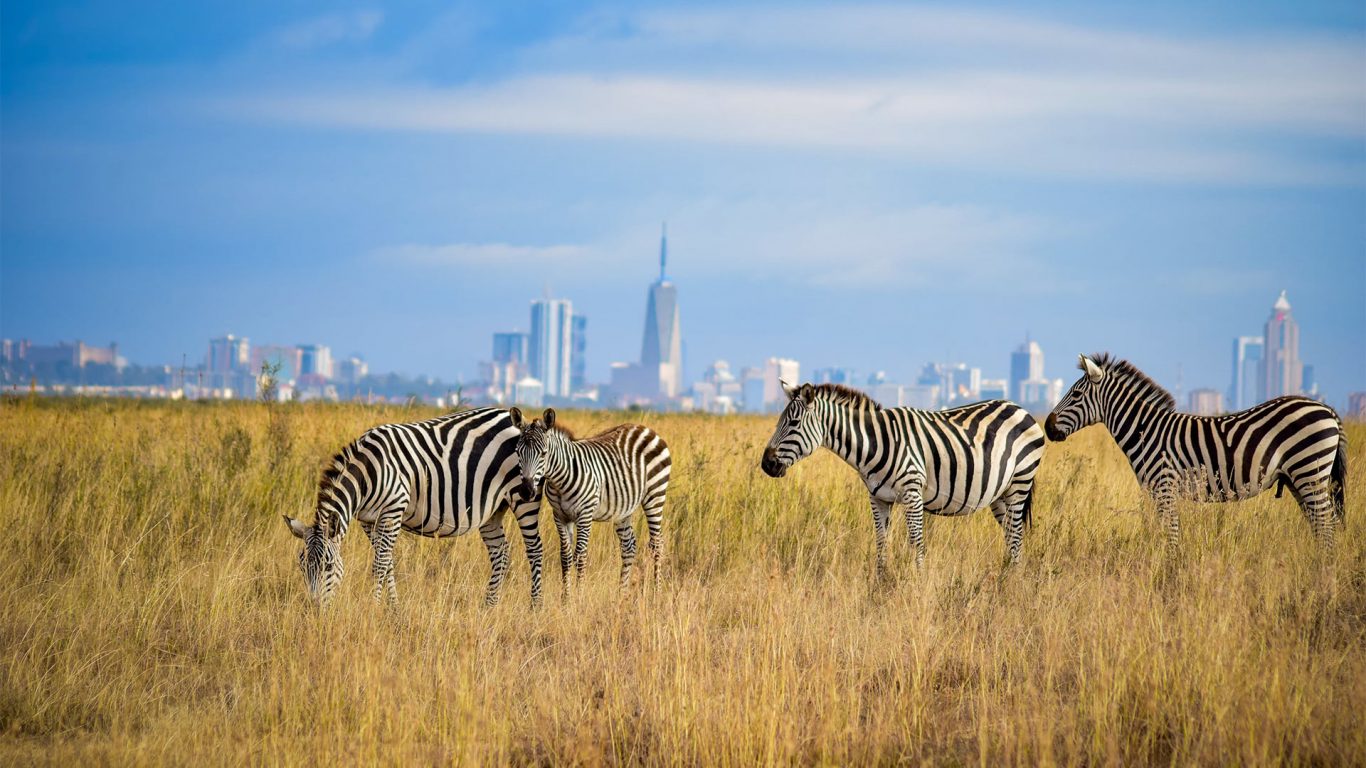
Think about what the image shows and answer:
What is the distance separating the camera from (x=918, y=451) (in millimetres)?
9789

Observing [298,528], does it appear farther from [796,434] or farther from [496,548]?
[796,434]

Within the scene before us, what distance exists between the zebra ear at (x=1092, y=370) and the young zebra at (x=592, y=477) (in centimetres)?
408

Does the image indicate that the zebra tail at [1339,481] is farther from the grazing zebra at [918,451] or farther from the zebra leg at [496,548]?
the zebra leg at [496,548]

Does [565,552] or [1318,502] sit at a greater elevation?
[1318,502]

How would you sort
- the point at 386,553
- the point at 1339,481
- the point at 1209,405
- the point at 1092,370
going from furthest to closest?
the point at 1209,405 → the point at 1092,370 → the point at 1339,481 → the point at 386,553

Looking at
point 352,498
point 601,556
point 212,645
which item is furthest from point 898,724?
point 601,556

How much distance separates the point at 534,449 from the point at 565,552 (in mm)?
1103

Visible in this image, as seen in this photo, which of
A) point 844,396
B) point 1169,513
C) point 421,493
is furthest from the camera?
point 1169,513

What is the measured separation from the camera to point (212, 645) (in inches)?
309

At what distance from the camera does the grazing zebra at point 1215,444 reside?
392 inches

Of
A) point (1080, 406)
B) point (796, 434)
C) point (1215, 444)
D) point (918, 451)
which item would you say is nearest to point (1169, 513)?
point (1215, 444)

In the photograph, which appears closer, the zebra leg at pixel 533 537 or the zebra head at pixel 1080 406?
the zebra leg at pixel 533 537

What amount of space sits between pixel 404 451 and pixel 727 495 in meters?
5.04

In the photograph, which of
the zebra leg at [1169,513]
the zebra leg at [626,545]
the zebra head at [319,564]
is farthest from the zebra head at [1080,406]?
the zebra head at [319,564]
